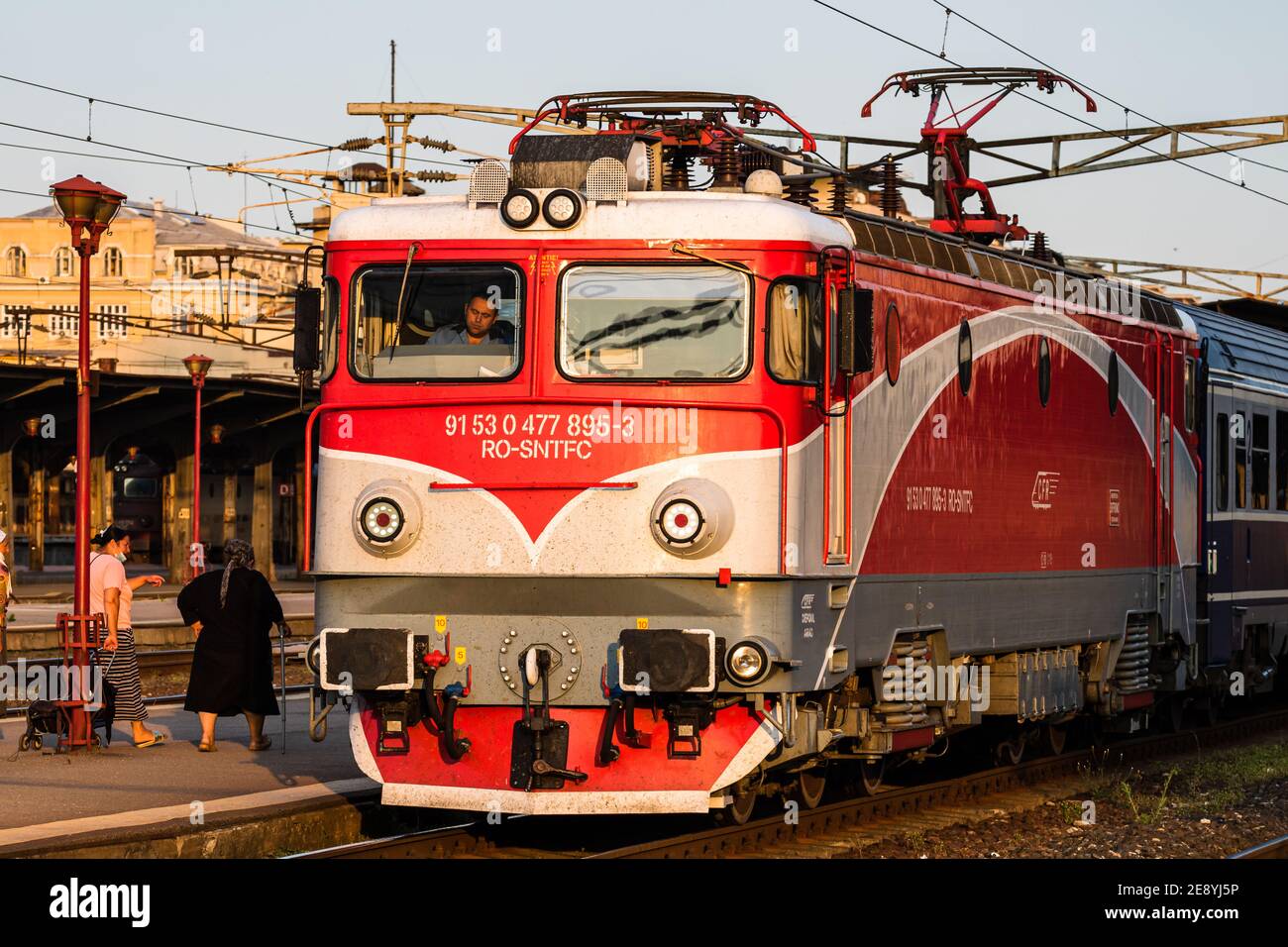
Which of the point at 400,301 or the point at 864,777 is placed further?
the point at 864,777

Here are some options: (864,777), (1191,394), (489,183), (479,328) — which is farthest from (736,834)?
(1191,394)

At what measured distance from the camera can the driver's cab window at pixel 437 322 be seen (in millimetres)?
11328

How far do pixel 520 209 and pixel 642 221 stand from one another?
711 millimetres

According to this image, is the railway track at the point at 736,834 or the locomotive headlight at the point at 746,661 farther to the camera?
the railway track at the point at 736,834

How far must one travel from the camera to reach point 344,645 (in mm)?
11094

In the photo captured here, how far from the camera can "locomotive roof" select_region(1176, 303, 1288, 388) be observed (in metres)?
19.3

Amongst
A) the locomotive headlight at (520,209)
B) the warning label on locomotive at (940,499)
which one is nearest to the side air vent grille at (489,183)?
the locomotive headlight at (520,209)

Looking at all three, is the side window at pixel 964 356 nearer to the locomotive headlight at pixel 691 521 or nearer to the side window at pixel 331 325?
the locomotive headlight at pixel 691 521

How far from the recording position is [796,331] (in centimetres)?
1130

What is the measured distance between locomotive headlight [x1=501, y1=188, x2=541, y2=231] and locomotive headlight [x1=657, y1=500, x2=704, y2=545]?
1870 mm

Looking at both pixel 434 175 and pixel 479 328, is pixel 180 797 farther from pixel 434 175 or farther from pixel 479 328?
pixel 434 175

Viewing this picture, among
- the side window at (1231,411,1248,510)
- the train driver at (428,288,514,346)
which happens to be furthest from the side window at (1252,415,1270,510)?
the train driver at (428,288,514,346)

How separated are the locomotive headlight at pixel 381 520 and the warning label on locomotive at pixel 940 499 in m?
3.43

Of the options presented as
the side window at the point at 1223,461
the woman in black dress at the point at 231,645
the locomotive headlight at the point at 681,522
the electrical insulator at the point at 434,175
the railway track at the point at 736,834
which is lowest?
the railway track at the point at 736,834
